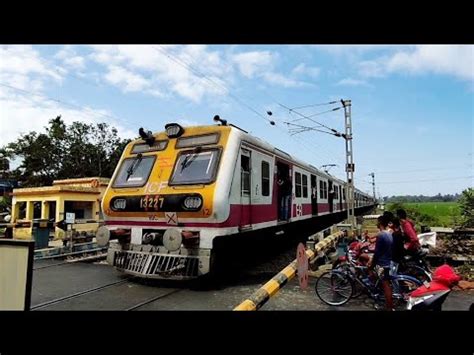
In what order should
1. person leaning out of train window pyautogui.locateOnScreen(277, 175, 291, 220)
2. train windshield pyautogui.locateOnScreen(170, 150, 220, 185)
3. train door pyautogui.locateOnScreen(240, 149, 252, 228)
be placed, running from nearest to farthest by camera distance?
train windshield pyautogui.locateOnScreen(170, 150, 220, 185) < train door pyautogui.locateOnScreen(240, 149, 252, 228) < person leaning out of train window pyautogui.locateOnScreen(277, 175, 291, 220)

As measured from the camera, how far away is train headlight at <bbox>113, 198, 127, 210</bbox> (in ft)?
23.9

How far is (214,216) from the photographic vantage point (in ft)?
20.4

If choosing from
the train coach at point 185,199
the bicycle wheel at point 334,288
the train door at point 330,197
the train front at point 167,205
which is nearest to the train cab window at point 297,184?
the train coach at point 185,199

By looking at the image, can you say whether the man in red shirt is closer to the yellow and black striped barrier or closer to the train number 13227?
the yellow and black striped barrier

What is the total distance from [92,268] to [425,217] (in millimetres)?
18219

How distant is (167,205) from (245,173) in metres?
1.65

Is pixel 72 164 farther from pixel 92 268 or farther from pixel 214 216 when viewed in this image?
pixel 214 216

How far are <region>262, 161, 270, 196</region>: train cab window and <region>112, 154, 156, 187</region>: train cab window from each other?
7.87 ft

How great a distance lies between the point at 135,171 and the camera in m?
7.64

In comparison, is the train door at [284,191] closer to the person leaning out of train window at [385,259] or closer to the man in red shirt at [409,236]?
the man in red shirt at [409,236]

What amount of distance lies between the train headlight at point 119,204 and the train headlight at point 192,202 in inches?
59.3

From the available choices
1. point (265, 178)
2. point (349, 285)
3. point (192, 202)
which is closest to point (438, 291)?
point (349, 285)

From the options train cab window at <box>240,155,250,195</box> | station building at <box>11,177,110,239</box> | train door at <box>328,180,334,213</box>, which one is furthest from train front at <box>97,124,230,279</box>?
train door at <box>328,180,334,213</box>
